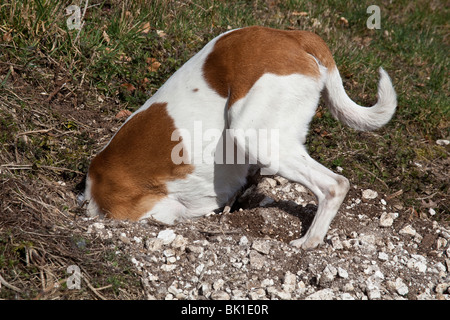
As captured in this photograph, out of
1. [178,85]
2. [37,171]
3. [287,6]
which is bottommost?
[37,171]

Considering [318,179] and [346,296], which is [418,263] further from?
[318,179]

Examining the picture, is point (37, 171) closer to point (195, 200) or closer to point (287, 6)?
point (195, 200)

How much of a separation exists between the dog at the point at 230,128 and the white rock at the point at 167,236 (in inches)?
14.5

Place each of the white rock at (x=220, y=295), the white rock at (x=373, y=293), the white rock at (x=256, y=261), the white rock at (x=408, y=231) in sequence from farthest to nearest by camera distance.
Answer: the white rock at (x=408, y=231) < the white rock at (x=256, y=261) < the white rock at (x=373, y=293) < the white rock at (x=220, y=295)

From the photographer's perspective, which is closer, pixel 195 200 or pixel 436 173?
pixel 195 200

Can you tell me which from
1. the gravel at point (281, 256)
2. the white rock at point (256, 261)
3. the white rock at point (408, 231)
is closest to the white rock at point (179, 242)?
the gravel at point (281, 256)

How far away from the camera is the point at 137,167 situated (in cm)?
371

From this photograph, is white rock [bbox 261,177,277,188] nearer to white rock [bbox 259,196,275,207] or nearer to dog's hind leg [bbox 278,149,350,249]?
white rock [bbox 259,196,275,207]

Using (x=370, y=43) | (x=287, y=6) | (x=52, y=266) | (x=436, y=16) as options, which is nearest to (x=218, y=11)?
(x=287, y=6)

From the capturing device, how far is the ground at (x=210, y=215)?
10.5 ft

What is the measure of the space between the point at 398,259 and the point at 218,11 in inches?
140

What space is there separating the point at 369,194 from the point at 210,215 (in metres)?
1.30

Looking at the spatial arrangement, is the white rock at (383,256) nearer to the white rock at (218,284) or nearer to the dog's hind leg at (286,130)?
the dog's hind leg at (286,130)

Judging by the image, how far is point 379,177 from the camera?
452 cm
